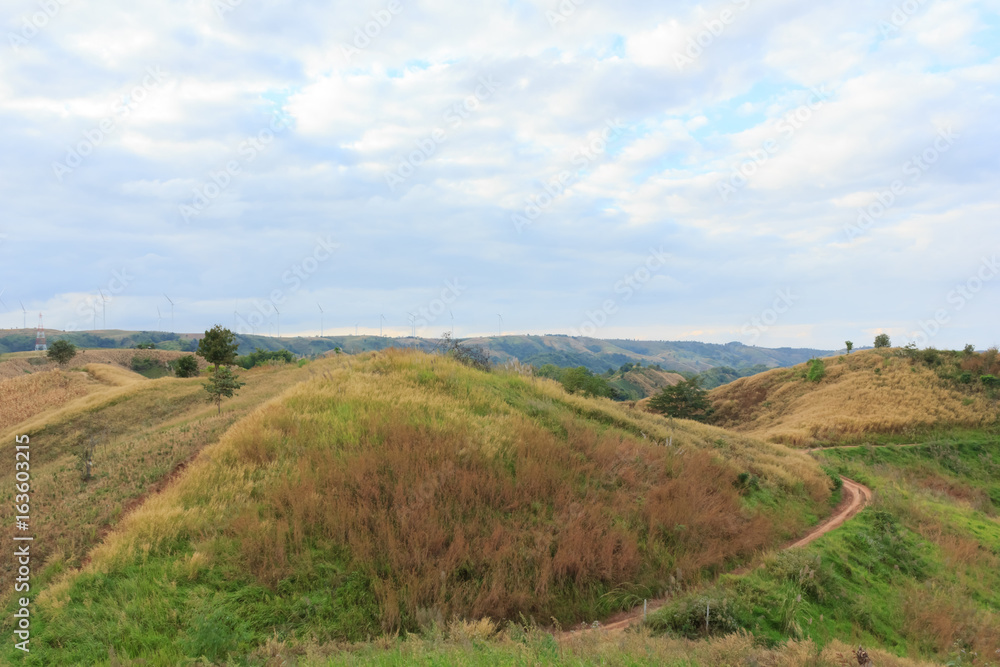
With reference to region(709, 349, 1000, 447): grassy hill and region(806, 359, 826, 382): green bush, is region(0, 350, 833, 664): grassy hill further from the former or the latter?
region(806, 359, 826, 382): green bush

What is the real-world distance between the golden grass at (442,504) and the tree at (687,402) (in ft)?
123

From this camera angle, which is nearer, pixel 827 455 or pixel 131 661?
pixel 131 661

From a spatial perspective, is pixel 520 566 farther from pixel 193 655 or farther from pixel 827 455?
pixel 827 455

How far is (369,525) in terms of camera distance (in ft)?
30.2

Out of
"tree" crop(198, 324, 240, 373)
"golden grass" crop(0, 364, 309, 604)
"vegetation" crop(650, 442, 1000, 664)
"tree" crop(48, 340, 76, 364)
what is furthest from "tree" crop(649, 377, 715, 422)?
"tree" crop(48, 340, 76, 364)

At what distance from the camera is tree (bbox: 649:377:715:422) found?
5206 centimetres

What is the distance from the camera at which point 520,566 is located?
910 cm

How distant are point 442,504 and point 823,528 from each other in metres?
13.3

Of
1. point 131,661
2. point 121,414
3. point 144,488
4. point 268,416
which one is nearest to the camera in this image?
point 131,661

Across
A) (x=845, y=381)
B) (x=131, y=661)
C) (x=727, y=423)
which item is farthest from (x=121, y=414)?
(x=845, y=381)

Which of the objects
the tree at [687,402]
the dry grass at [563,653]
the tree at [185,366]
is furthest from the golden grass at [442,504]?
the tree at [185,366]

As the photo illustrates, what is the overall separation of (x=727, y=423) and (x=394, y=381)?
1855 inches

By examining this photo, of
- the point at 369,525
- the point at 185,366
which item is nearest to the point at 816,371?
the point at 369,525

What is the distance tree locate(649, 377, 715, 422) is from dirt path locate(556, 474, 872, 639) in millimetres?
27915
